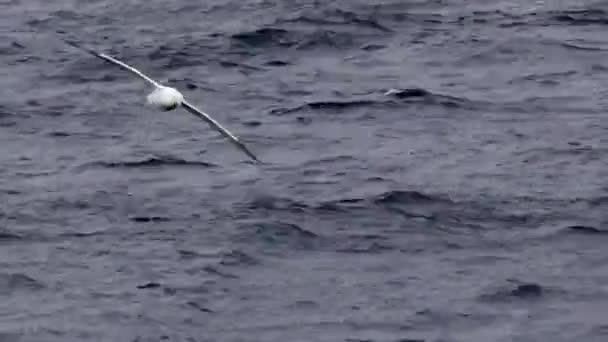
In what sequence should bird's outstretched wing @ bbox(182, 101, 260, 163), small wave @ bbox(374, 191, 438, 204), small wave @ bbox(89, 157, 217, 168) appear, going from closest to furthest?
bird's outstretched wing @ bbox(182, 101, 260, 163)
small wave @ bbox(374, 191, 438, 204)
small wave @ bbox(89, 157, 217, 168)

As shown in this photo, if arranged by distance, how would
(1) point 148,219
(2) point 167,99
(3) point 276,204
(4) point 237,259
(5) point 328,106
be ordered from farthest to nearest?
(5) point 328,106 < (3) point 276,204 < (1) point 148,219 < (4) point 237,259 < (2) point 167,99

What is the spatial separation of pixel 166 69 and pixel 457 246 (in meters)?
9.70

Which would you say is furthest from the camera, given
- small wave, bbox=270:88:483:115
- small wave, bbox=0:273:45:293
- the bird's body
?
small wave, bbox=270:88:483:115

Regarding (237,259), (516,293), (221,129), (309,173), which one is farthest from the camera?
(309,173)

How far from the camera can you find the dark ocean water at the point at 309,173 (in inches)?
979

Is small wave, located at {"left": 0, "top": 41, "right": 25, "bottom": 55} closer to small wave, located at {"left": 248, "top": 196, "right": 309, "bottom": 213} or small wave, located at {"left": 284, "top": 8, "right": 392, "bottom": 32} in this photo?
small wave, located at {"left": 284, "top": 8, "right": 392, "bottom": 32}

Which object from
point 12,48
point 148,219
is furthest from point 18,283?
point 12,48

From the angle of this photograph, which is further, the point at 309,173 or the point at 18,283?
the point at 309,173

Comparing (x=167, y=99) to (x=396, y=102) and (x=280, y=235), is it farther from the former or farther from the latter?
(x=396, y=102)

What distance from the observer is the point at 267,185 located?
1145 inches

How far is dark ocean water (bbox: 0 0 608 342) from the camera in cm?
2486

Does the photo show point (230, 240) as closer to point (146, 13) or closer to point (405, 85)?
point (405, 85)

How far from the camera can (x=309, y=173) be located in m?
29.7

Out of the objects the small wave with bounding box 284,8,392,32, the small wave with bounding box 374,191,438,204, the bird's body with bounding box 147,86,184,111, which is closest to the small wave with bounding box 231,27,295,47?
the small wave with bounding box 284,8,392,32
